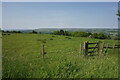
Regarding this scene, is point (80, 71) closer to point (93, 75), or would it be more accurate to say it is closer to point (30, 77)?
point (93, 75)

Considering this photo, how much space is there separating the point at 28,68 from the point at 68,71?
88.5 inches

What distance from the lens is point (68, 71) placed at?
564cm

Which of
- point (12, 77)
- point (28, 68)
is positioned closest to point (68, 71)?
point (28, 68)

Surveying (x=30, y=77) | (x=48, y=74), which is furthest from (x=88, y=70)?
(x=30, y=77)

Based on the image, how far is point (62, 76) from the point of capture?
211 inches

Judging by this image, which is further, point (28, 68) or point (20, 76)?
point (28, 68)

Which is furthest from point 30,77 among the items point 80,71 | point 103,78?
point 103,78

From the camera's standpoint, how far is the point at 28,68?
20.1 ft

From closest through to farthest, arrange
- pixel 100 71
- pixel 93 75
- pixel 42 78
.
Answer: pixel 42 78, pixel 93 75, pixel 100 71

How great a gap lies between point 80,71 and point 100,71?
111 centimetres

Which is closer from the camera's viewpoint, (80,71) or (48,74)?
(48,74)

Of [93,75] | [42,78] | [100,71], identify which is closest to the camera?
[42,78]

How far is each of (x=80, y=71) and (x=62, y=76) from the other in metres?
1.09

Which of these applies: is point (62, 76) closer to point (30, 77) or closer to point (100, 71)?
point (30, 77)
